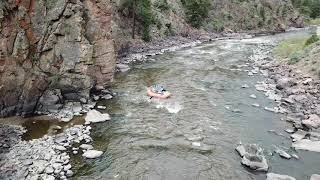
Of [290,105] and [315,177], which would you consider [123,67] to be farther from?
[315,177]

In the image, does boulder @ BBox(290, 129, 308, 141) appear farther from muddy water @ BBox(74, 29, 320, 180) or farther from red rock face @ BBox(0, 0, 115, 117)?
red rock face @ BBox(0, 0, 115, 117)

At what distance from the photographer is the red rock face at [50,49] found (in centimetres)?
2475

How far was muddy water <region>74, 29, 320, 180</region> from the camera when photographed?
65.9ft

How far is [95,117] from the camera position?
2634 cm

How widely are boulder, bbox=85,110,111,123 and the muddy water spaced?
1.84 feet

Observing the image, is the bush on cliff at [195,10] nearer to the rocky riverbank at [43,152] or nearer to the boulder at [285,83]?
the boulder at [285,83]

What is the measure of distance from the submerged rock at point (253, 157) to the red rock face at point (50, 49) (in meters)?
13.5

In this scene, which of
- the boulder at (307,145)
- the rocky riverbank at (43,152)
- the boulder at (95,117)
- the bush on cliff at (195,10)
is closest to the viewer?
the rocky riverbank at (43,152)

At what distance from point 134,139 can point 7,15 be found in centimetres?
1165

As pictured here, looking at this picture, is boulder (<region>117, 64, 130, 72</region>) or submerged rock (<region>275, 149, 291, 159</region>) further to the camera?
boulder (<region>117, 64, 130, 72</region>)

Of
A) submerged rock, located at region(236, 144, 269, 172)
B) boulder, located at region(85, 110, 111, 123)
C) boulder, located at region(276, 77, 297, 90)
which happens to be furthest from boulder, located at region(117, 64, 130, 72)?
submerged rock, located at region(236, 144, 269, 172)

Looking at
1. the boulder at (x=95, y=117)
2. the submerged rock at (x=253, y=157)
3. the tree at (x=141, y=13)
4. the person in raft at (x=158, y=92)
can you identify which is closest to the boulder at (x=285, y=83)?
the person in raft at (x=158, y=92)

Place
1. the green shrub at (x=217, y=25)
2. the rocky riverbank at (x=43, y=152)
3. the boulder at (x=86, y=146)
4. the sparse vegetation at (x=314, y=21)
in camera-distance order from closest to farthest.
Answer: the rocky riverbank at (x=43, y=152) → the boulder at (x=86, y=146) → the green shrub at (x=217, y=25) → the sparse vegetation at (x=314, y=21)

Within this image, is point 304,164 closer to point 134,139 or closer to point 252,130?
point 252,130
